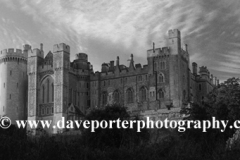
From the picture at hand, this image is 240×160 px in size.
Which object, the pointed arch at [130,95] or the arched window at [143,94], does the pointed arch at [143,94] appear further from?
the pointed arch at [130,95]

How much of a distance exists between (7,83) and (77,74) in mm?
11386

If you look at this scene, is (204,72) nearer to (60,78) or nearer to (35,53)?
(60,78)

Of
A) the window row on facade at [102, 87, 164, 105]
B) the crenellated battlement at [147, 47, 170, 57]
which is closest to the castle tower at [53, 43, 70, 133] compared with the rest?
the window row on facade at [102, 87, 164, 105]

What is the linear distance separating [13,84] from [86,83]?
463 inches

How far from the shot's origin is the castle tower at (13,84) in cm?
7294

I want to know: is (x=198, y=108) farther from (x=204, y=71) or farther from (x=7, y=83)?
(x=7, y=83)

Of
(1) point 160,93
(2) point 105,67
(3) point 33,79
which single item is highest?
(2) point 105,67

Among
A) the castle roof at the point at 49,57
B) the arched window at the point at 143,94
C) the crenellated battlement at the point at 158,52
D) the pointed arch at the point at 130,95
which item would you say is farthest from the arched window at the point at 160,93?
the castle roof at the point at 49,57

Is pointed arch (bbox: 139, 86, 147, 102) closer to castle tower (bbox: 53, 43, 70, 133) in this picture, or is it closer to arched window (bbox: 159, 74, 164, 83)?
arched window (bbox: 159, 74, 164, 83)

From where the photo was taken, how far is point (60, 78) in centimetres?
6944

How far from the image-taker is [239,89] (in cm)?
4525

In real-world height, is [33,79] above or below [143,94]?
above

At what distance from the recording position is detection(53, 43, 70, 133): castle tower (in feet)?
223

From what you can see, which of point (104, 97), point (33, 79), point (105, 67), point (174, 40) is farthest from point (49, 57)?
point (174, 40)
